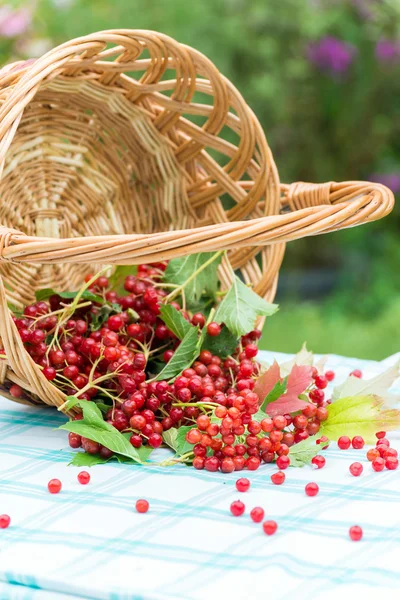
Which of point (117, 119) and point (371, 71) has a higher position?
point (371, 71)

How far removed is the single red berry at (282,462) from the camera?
896 millimetres

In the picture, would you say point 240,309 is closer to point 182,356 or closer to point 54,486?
point 182,356

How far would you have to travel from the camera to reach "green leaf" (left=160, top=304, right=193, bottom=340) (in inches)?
40.5

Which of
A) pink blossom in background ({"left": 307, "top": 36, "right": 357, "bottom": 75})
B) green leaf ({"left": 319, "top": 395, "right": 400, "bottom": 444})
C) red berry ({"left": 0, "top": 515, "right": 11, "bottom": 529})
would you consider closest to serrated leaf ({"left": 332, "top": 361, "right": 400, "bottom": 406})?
green leaf ({"left": 319, "top": 395, "right": 400, "bottom": 444})

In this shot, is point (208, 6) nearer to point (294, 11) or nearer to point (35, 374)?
point (294, 11)

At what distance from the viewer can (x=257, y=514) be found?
29.8 inches

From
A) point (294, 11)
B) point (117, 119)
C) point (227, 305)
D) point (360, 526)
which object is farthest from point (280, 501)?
point (294, 11)

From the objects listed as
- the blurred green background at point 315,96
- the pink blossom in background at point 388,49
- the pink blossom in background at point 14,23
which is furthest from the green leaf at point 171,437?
the pink blossom in background at point 388,49

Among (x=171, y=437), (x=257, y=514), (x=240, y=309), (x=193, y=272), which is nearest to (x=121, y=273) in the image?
(x=193, y=272)

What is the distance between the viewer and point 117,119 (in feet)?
4.38

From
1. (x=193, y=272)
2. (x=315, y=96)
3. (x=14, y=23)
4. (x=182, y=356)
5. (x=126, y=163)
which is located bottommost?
(x=182, y=356)

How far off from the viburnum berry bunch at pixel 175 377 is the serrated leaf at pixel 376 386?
4 cm

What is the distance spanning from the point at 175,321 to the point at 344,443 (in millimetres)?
271

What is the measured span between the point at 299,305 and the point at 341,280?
11.2 inches
